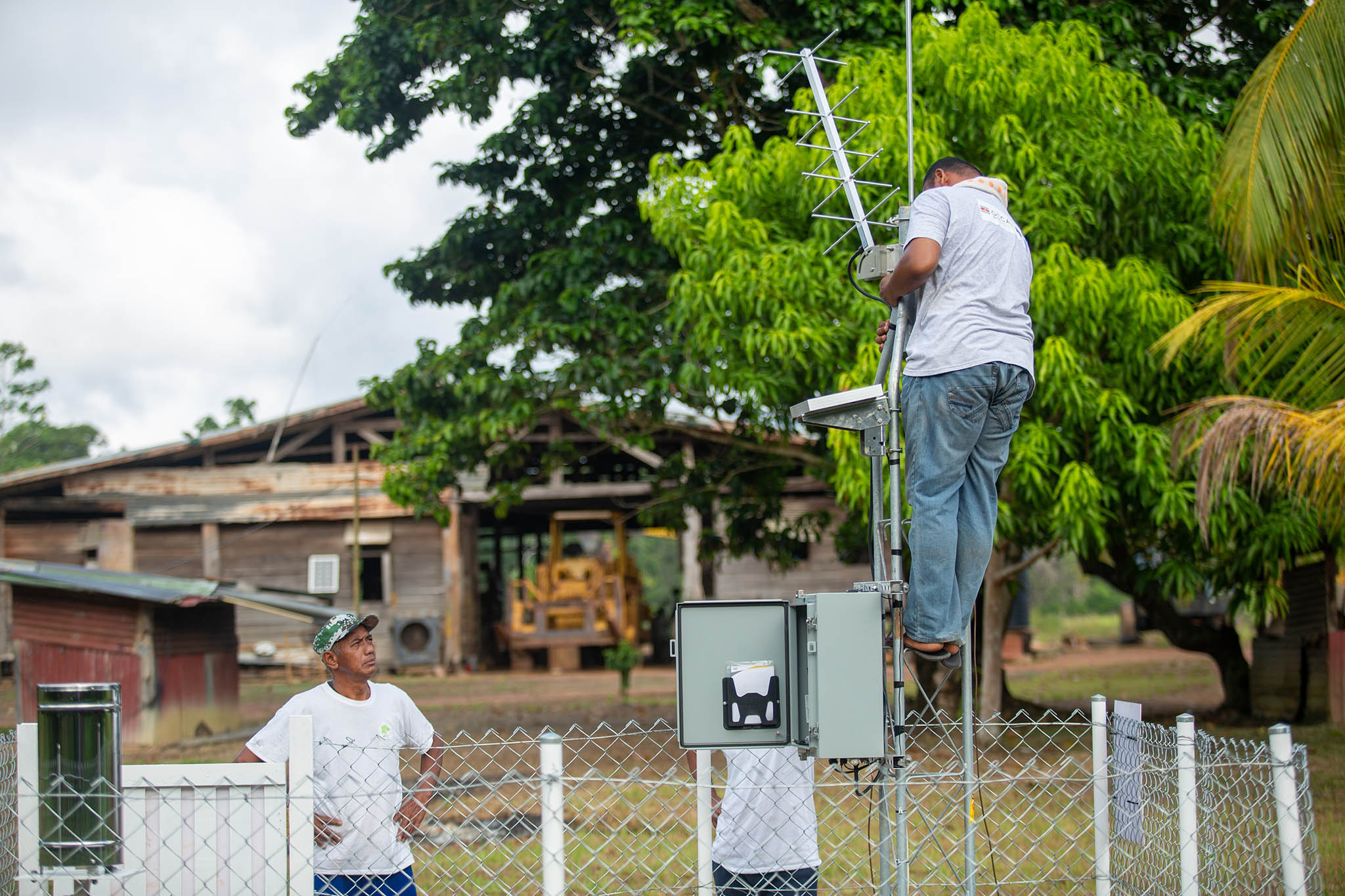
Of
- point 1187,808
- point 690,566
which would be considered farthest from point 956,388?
point 690,566

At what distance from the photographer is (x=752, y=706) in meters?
3.17

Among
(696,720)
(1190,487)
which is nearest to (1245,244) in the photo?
(1190,487)

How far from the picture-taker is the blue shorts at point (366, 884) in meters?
3.95

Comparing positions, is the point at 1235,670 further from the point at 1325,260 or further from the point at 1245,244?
the point at 1245,244

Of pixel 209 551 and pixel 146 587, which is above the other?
pixel 209 551

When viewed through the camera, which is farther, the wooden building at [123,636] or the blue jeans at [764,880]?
the wooden building at [123,636]

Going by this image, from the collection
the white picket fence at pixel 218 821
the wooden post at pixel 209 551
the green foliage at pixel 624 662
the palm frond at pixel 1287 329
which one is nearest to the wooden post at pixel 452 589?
the wooden post at pixel 209 551

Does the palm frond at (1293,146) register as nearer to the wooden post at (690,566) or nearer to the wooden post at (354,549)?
the wooden post at (690,566)

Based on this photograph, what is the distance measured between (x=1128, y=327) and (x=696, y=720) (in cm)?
678

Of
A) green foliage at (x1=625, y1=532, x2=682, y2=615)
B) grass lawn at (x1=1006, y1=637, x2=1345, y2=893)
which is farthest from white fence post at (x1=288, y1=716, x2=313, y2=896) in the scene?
green foliage at (x1=625, y1=532, x2=682, y2=615)

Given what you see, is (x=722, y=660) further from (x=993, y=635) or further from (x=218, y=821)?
(x=993, y=635)

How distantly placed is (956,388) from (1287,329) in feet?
17.2

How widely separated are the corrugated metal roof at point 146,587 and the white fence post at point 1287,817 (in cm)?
1001

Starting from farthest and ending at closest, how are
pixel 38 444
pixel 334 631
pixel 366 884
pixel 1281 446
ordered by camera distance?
pixel 38 444 < pixel 1281 446 < pixel 334 631 < pixel 366 884
